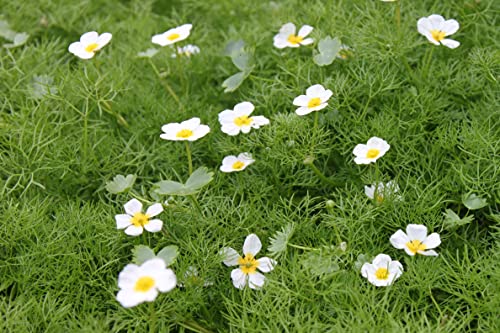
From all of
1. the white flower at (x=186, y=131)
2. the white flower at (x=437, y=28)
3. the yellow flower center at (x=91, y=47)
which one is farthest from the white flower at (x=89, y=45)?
the white flower at (x=437, y=28)

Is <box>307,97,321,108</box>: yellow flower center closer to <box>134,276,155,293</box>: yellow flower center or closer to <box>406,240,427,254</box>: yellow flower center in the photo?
<box>406,240,427,254</box>: yellow flower center

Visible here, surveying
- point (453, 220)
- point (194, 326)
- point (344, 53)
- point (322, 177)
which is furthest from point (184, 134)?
point (453, 220)

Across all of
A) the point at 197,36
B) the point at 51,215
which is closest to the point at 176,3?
the point at 197,36

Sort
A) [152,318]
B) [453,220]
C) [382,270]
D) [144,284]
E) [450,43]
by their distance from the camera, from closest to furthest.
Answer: [144,284]
[152,318]
[382,270]
[453,220]
[450,43]

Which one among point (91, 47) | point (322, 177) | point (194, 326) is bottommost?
point (194, 326)

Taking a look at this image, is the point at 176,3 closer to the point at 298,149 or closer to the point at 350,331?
the point at 298,149

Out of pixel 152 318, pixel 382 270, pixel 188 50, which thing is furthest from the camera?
pixel 188 50

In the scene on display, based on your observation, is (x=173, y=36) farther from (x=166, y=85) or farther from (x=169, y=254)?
(x=169, y=254)
